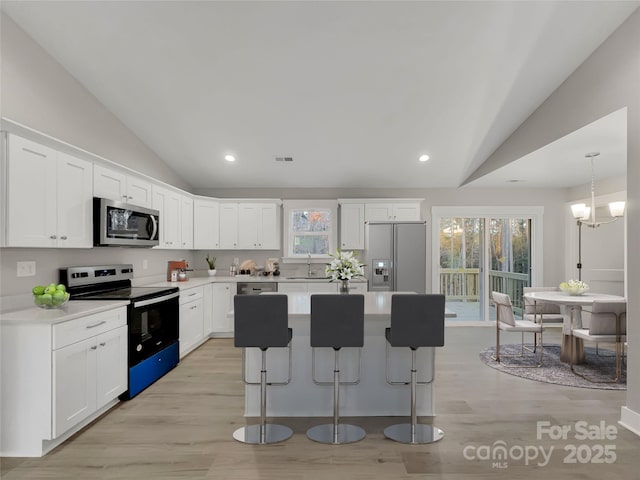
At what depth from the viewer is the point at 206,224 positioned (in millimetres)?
6484

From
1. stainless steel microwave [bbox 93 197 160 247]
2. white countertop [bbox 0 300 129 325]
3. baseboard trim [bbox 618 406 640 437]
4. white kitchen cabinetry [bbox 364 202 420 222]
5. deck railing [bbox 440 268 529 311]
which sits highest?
white kitchen cabinetry [bbox 364 202 420 222]

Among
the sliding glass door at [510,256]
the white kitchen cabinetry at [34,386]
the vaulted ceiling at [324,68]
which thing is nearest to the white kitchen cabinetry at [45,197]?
the white kitchen cabinetry at [34,386]

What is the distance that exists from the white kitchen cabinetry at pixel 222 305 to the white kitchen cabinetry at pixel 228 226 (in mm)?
741

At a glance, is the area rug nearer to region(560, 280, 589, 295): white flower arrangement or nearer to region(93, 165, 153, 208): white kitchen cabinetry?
region(560, 280, 589, 295): white flower arrangement

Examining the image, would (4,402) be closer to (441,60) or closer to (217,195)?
(441,60)

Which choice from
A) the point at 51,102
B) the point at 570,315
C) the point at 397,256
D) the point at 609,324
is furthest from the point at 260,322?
the point at 397,256

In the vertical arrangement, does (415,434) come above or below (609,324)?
below

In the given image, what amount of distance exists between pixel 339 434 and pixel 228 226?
4.33m

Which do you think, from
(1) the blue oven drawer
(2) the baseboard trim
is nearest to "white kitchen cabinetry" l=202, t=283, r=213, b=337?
Answer: (1) the blue oven drawer

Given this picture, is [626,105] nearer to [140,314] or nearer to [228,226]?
[140,314]

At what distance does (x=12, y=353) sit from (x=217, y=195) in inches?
184

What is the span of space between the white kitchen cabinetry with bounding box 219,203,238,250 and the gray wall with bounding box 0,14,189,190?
1.89 m

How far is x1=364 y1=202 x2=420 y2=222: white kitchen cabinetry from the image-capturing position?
671 centimetres

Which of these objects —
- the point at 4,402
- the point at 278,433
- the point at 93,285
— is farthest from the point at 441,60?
the point at 4,402
